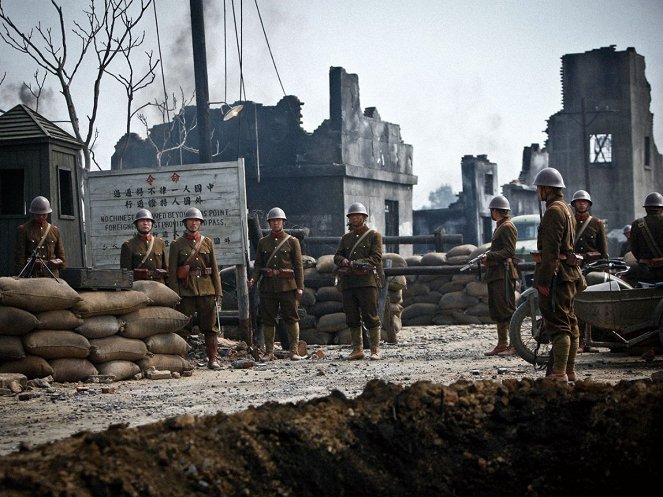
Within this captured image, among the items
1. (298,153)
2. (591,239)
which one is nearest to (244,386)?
(591,239)

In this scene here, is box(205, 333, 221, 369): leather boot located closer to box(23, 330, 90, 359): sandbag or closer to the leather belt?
the leather belt

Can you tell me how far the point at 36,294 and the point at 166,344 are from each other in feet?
5.35

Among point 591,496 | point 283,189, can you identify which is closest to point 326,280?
point 591,496

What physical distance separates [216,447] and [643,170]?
42441mm

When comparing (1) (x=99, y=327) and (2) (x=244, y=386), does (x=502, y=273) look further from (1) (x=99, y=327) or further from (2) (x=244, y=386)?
(1) (x=99, y=327)

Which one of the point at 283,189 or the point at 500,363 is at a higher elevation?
the point at 283,189

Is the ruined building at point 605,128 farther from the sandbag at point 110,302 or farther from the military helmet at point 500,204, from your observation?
the sandbag at point 110,302

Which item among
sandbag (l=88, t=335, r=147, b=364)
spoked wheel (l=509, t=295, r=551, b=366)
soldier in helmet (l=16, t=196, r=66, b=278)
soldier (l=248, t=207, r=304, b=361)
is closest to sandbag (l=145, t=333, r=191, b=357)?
sandbag (l=88, t=335, r=147, b=364)

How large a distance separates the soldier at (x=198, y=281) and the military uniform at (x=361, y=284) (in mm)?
1653

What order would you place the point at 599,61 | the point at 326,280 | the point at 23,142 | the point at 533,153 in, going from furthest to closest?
the point at 533,153 → the point at 599,61 → the point at 326,280 → the point at 23,142

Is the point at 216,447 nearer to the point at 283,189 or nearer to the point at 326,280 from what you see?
the point at 326,280

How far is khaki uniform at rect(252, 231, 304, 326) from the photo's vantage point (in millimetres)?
12820

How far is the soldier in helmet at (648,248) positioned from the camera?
35.6 feet

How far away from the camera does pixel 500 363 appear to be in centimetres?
1109
